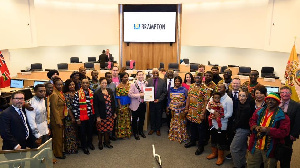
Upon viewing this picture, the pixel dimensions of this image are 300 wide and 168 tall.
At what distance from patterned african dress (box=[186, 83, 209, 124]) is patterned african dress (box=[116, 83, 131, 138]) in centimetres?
139

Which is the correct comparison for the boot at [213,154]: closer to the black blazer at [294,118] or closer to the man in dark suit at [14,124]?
the black blazer at [294,118]

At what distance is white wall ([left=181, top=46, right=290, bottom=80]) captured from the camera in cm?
971

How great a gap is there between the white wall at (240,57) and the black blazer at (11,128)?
9.00 meters

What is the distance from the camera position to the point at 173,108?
536 cm

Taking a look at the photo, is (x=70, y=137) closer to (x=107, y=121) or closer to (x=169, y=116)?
(x=107, y=121)

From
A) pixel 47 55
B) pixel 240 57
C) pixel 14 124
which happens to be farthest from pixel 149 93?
pixel 47 55

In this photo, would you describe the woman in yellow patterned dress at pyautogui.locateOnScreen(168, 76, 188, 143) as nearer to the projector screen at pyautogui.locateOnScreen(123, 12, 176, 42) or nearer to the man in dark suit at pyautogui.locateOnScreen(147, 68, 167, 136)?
the man in dark suit at pyautogui.locateOnScreen(147, 68, 167, 136)

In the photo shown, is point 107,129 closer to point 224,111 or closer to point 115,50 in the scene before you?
point 224,111

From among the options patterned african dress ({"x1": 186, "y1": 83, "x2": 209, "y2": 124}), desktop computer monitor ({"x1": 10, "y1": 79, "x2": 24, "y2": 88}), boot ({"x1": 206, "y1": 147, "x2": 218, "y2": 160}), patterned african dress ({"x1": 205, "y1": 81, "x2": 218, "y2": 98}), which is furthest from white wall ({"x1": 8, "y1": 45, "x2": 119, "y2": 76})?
boot ({"x1": 206, "y1": 147, "x2": 218, "y2": 160})

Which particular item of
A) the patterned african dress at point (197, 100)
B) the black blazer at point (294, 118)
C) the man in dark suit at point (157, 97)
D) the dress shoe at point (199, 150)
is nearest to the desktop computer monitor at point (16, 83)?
the man in dark suit at point (157, 97)

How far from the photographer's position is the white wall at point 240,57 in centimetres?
971

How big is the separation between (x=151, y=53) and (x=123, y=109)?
21.7ft

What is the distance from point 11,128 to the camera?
139 inches

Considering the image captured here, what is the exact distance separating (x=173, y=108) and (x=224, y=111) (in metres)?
1.33
